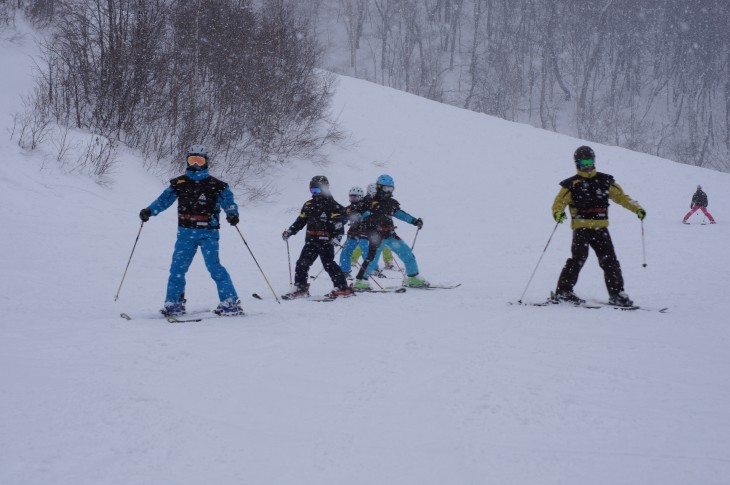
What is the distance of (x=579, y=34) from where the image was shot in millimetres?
51281

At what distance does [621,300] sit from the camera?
591 cm

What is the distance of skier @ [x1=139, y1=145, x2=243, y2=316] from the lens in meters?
5.76

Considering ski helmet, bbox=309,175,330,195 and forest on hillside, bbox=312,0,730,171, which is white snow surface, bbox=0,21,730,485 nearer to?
ski helmet, bbox=309,175,330,195

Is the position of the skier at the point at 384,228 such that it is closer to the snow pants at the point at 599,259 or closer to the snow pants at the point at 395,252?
the snow pants at the point at 395,252

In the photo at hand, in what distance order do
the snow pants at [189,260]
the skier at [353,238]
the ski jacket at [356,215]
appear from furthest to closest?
the skier at [353,238], the ski jacket at [356,215], the snow pants at [189,260]

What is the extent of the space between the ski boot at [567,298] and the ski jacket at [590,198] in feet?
2.95

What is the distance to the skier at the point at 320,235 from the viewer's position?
24.6 feet

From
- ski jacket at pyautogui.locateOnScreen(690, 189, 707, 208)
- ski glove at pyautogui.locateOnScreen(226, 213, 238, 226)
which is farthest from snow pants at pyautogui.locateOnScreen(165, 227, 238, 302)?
ski jacket at pyautogui.locateOnScreen(690, 189, 707, 208)

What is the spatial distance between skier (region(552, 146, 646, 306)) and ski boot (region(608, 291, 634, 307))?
66mm

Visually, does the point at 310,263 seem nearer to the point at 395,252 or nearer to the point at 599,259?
the point at 395,252

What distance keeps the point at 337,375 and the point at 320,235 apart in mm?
4158

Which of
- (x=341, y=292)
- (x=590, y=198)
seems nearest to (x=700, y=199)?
(x=590, y=198)

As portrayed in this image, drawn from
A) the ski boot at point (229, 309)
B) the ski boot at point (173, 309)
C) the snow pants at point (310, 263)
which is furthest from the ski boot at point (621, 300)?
the ski boot at point (173, 309)

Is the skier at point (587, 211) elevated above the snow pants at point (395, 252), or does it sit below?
above
